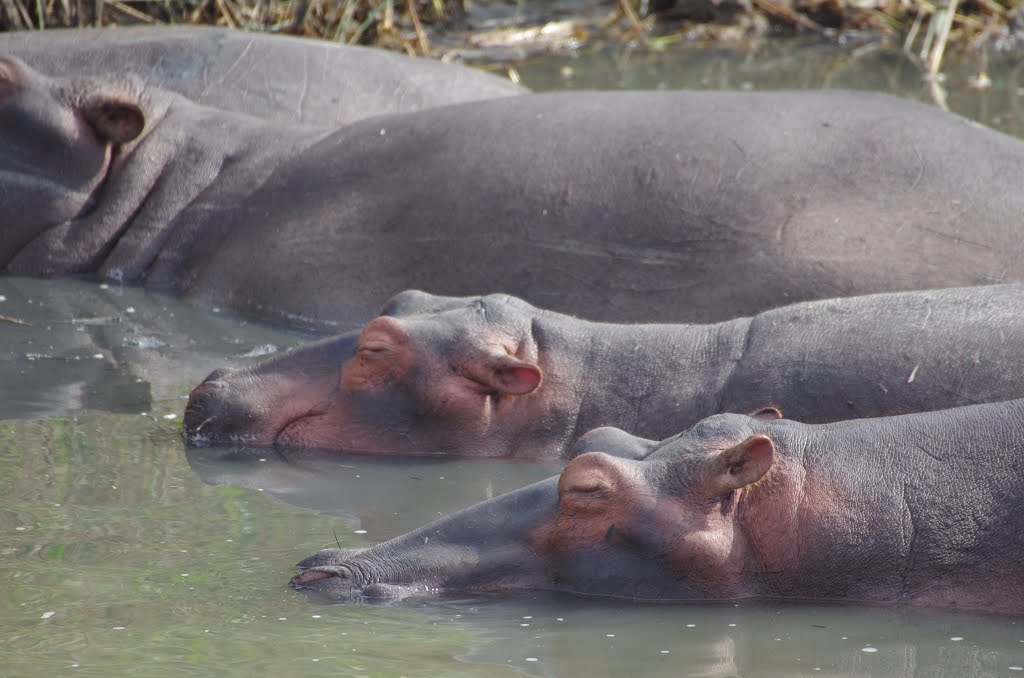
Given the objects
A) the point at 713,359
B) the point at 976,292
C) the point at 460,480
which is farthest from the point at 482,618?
the point at 976,292

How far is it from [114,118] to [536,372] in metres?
2.92

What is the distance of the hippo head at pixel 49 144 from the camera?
7332 mm

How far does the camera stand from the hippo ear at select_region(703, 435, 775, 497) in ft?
13.1

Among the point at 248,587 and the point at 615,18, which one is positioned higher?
the point at 248,587

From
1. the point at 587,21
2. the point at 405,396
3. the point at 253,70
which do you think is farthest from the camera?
the point at 587,21

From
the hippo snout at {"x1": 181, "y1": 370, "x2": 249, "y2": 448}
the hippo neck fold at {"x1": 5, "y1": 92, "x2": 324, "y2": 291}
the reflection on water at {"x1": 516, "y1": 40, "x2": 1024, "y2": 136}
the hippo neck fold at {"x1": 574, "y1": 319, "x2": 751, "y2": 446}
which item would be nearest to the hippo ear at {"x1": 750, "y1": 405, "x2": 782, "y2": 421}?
the hippo neck fold at {"x1": 574, "y1": 319, "x2": 751, "y2": 446}

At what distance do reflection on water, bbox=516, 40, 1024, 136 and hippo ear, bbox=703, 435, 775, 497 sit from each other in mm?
6571

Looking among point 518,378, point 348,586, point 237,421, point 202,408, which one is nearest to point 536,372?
point 518,378

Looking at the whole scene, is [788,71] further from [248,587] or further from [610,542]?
[248,587]

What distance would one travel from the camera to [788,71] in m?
11.7

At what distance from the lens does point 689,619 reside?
397 cm

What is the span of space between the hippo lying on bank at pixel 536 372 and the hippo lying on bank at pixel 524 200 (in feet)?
2.28

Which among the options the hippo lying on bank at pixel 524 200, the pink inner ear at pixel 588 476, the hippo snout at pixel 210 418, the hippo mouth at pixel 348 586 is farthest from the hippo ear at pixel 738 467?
the hippo lying on bank at pixel 524 200

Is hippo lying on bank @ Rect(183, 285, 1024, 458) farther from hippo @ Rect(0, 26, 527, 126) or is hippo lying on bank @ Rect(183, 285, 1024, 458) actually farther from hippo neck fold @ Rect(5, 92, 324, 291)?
hippo @ Rect(0, 26, 527, 126)
